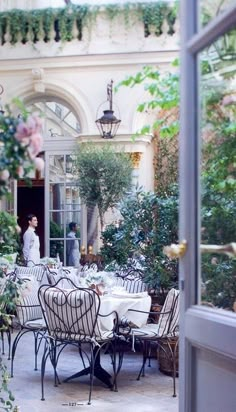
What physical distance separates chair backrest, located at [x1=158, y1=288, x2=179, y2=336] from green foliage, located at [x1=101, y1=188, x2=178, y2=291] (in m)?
1.09

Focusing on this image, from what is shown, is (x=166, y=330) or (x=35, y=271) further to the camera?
(x=35, y=271)

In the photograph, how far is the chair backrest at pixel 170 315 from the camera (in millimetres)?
4629

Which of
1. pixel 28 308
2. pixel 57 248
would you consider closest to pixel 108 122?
pixel 57 248

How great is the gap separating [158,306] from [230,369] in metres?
3.75

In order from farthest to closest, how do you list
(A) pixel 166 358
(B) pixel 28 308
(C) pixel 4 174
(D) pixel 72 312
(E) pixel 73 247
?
(E) pixel 73 247, (B) pixel 28 308, (A) pixel 166 358, (D) pixel 72 312, (C) pixel 4 174

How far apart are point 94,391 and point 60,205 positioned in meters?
6.09

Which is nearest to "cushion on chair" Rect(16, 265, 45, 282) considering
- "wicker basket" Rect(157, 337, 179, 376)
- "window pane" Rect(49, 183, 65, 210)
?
"wicker basket" Rect(157, 337, 179, 376)

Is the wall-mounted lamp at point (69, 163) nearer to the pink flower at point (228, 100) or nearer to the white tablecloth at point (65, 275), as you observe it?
the white tablecloth at point (65, 275)

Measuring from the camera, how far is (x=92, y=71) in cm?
1013

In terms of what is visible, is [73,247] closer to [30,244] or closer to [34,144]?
[30,244]

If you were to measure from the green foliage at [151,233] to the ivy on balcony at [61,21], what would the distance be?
4.63m

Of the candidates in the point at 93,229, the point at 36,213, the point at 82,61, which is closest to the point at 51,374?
the point at 93,229

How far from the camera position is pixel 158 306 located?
5809 mm

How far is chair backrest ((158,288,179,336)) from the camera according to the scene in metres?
4.63
